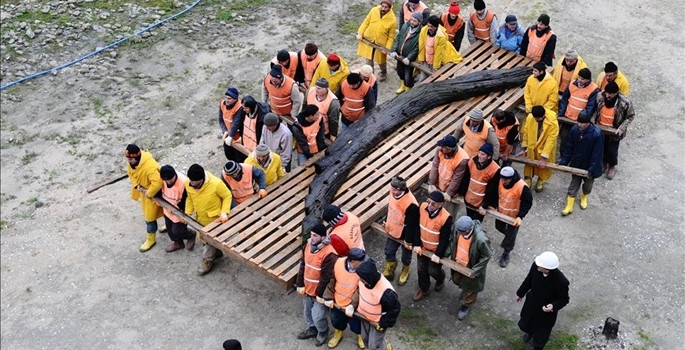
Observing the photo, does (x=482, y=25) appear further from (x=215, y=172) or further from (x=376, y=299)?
(x=376, y=299)

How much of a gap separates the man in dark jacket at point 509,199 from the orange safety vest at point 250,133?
347 centimetres

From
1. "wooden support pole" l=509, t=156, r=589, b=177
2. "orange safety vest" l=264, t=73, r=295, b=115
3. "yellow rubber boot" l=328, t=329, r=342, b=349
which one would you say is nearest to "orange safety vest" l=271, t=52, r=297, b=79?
"orange safety vest" l=264, t=73, r=295, b=115

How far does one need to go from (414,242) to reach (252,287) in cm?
228

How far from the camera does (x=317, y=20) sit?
1709 centimetres

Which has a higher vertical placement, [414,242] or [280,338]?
[414,242]

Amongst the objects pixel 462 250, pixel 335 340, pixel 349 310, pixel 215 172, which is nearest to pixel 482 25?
pixel 215 172

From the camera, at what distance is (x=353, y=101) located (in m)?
12.9

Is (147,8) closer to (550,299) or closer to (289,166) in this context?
(289,166)

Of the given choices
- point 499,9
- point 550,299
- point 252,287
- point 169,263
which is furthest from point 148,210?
point 499,9

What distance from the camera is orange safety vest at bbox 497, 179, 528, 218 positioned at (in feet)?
34.9

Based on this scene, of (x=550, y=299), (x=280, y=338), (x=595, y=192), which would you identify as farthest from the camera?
(x=595, y=192)

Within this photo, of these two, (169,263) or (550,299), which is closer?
(550,299)

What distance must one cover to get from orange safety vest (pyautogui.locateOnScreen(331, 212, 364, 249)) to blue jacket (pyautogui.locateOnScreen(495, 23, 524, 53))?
598cm

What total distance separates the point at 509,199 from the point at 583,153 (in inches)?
71.6
